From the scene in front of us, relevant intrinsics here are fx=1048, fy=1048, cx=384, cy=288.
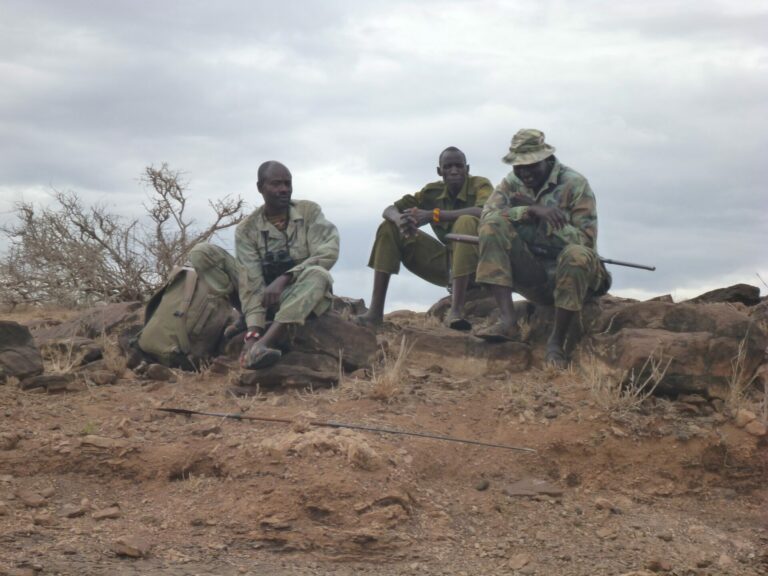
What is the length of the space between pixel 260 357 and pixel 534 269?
194 cm

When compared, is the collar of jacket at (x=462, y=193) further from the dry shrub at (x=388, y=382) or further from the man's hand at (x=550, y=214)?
the dry shrub at (x=388, y=382)

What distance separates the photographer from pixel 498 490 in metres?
5.51

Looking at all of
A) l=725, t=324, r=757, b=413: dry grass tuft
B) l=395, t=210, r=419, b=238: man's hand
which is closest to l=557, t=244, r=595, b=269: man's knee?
l=725, t=324, r=757, b=413: dry grass tuft

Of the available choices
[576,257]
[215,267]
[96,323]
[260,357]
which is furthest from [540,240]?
[96,323]

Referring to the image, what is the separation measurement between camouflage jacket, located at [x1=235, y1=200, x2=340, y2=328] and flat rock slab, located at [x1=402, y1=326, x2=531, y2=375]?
0.86 m

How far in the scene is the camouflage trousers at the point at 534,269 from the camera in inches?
262

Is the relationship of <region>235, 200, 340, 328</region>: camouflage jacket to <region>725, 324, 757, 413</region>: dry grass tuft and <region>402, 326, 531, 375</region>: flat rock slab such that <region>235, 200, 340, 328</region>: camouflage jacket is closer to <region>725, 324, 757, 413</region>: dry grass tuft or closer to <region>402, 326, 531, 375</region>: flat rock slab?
<region>402, 326, 531, 375</region>: flat rock slab

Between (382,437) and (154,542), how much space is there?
1.45m

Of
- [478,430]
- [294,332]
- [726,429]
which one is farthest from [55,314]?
[726,429]

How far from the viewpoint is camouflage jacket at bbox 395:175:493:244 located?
323 inches

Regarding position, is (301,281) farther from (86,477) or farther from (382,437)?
(86,477)

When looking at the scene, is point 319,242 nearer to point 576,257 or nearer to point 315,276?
point 315,276

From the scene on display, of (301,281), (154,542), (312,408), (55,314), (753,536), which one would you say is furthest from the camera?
(55,314)

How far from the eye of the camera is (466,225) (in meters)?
7.54
